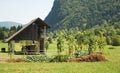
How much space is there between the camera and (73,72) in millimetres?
29062

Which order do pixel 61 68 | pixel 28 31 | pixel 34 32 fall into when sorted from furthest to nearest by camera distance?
pixel 34 32 → pixel 28 31 → pixel 61 68

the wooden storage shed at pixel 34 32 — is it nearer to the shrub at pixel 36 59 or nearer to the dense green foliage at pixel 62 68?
the shrub at pixel 36 59

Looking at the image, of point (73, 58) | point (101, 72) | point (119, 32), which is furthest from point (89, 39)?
point (119, 32)

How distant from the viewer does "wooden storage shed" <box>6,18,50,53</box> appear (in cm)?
6781

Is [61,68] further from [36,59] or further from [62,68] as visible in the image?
[36,59]

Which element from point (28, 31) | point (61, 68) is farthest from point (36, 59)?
point (28, 31)

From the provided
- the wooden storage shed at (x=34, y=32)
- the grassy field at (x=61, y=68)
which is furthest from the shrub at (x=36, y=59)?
the wooden storage shed at (x=34, y=32)

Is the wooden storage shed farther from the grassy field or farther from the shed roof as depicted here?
the grassy field

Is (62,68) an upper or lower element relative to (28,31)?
lower

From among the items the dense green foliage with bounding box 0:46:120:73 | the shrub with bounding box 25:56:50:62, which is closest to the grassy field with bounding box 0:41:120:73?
the dense green foliage with bounding box 0:46:120:73

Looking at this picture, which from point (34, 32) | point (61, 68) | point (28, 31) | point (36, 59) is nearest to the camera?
point (61, 68)

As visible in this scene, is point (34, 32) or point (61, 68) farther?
point (34, 32)

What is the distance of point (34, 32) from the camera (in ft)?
227

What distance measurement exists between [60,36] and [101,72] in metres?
34.5
